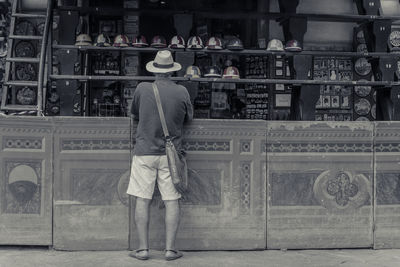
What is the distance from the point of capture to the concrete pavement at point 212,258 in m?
5.97

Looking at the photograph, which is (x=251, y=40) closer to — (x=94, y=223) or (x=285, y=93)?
(x=285, y=93)

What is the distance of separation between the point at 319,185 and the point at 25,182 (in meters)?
3.12

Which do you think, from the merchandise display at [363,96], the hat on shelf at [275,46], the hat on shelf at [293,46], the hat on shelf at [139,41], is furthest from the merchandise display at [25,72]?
the merchandise display at [363,96]

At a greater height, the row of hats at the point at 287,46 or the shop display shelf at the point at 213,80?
the row of hats at the point at 287,46

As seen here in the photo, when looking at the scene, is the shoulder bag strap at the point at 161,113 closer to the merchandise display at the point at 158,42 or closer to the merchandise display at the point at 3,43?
the merchandise display at the point at 158,42

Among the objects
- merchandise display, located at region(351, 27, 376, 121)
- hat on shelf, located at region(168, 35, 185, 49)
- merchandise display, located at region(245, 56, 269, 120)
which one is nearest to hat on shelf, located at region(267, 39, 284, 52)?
merchandise display, located at region(245, 56, 269, 120)

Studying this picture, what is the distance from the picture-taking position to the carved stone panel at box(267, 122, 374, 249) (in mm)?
6609

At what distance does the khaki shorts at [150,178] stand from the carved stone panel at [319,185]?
116 cm

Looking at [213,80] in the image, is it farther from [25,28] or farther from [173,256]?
[173,256]

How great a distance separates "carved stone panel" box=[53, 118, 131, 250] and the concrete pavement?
21cm

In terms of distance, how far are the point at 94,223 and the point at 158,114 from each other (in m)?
1.36

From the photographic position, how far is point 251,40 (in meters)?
11.0

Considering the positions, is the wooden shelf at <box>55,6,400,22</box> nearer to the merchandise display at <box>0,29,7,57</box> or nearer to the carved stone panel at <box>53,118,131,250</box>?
the merchandise display at <box>0,29,7,57</box>

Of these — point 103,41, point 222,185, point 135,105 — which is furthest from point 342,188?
point 103,41
